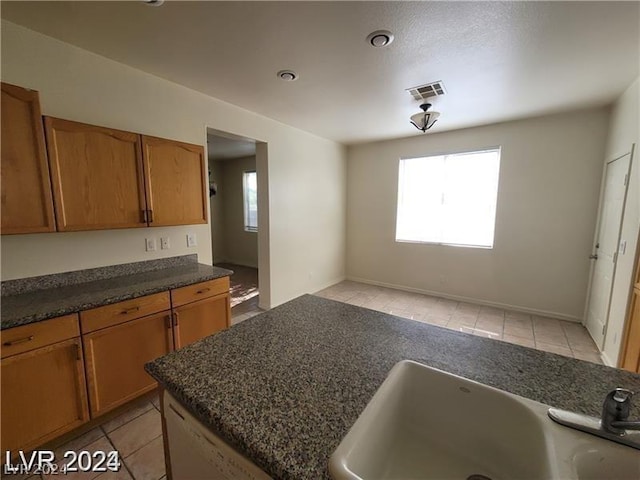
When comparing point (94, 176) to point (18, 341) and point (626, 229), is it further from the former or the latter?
point (626, 229)

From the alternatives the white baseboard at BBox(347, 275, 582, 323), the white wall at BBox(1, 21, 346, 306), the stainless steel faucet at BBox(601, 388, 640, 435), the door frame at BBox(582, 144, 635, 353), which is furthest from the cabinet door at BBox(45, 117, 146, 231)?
the door frame at BBox(582, 144, 635, 353)

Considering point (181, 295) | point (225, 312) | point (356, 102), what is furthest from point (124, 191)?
point (356, 102)

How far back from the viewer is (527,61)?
2119 mm

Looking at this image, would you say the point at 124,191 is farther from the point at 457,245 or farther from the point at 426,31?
the point at 457,245

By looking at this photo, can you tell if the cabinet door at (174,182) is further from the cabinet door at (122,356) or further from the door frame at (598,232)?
the door frame at (598,232)

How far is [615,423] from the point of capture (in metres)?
0.66

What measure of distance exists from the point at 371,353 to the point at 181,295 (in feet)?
5.39

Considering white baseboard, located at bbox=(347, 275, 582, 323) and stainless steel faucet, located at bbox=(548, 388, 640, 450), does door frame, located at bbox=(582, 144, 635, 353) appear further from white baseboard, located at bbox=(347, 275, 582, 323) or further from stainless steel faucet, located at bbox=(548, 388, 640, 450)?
stainless steel faucet, located at bbox=(548, 388, 640, 450)

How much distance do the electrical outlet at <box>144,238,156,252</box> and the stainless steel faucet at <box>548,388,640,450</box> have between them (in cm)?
281

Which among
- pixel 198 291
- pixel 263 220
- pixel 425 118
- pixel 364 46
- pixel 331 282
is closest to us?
pixel 364 46

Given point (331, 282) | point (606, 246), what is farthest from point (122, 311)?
point (606, 246)

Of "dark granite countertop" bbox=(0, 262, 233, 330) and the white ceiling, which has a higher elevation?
the white ceiling

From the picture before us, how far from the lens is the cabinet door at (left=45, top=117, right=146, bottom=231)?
171cm

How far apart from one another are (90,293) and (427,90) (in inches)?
130
